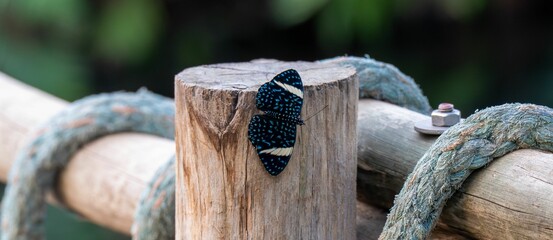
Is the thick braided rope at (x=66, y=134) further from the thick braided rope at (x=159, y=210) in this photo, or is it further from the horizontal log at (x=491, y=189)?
the horizontal log at (x=491, y=189)

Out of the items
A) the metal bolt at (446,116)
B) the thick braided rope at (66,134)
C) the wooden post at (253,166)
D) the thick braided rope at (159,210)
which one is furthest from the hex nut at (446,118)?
the thick braided rope at (66,134)

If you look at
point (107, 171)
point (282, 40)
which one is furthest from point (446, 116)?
point (282, 40)

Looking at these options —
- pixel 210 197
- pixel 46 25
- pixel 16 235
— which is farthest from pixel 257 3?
pixel 210 197

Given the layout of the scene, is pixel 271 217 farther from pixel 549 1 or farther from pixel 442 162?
pixel 549 1

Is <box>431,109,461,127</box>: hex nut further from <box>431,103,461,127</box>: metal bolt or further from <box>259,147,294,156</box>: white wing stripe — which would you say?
<box>259,147,294,156</box>: white wing stripe

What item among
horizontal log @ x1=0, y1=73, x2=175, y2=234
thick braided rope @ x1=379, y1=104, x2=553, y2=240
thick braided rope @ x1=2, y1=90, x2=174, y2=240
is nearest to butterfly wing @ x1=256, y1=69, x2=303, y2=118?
thick braided rope @ x1=379, y1=104, x2=553, y2=240

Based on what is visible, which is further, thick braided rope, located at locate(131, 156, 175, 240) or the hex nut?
thick braided rope, located at locate(131, 156, 175, 240)
